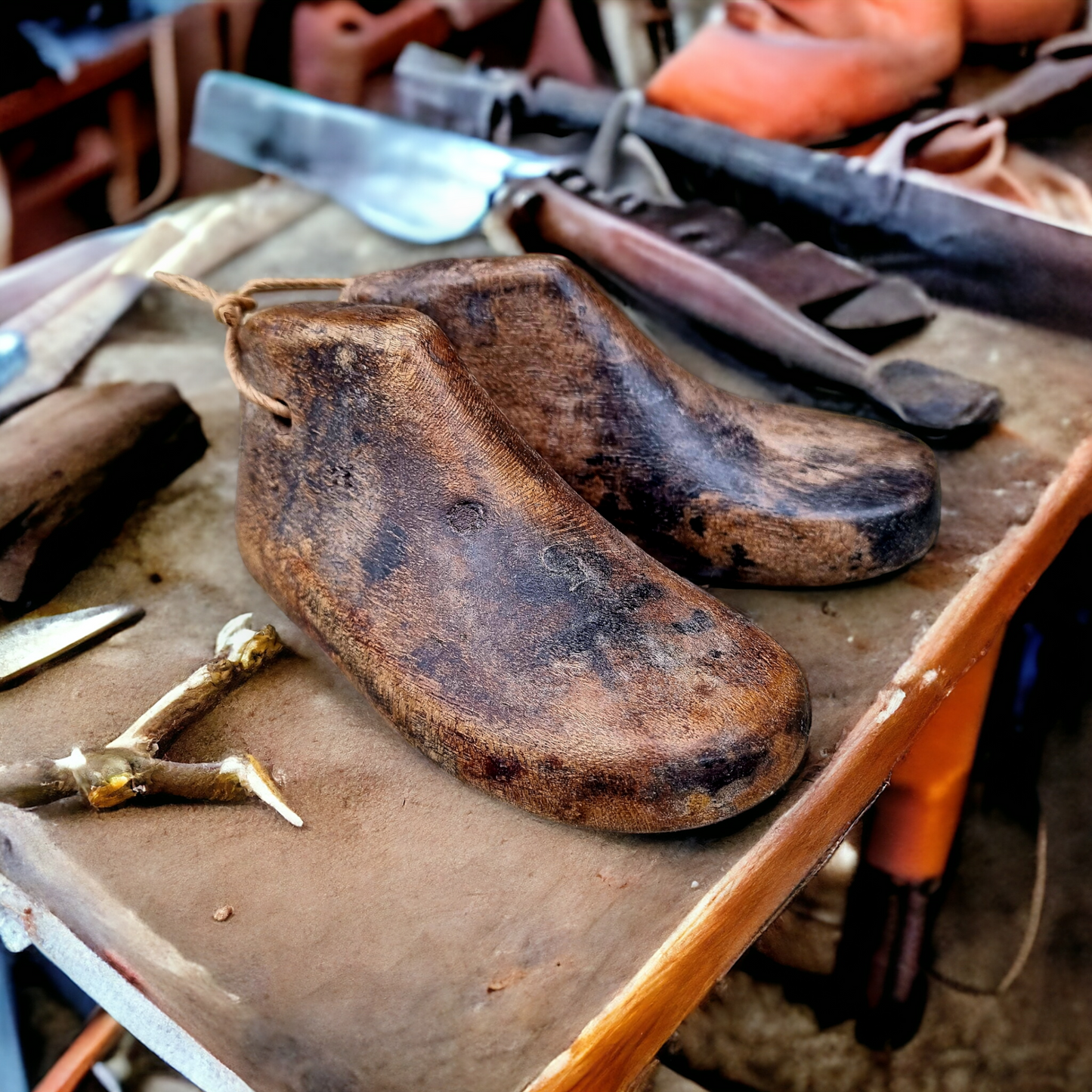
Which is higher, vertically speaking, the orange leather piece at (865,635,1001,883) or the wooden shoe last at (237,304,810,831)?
the wooden shoe last at (237,304,810,831)

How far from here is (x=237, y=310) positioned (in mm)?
684

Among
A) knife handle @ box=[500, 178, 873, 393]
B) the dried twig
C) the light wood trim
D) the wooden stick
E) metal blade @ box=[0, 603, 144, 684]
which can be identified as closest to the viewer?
the light wood trim

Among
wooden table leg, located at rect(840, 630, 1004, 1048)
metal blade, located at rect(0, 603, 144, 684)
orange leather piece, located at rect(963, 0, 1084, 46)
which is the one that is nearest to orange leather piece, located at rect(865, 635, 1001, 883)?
wooden table leg, located at rect(840, 630, 1004, 1048)

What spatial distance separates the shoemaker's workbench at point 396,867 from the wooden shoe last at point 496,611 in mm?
35

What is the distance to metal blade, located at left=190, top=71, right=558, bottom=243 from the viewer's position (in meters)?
1.18

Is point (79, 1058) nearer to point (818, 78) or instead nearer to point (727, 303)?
point (727, 303)

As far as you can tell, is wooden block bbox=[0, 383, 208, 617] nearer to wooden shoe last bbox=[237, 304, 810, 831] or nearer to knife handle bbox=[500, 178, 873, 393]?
wooden shoe last bbox=[237, 304, 810, 831]

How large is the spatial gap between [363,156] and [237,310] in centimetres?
67

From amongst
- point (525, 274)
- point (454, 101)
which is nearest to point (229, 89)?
point (454, 101)

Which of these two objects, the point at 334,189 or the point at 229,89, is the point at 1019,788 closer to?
the point at 334,189

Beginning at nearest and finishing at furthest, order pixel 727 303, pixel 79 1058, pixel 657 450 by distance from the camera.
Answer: pixel 657 450, pixel 79 1058, pixel 727 303

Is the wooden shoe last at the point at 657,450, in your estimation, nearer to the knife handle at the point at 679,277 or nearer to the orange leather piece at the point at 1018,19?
the knife handle at the point at 679,277

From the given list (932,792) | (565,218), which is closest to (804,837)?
(932,792)

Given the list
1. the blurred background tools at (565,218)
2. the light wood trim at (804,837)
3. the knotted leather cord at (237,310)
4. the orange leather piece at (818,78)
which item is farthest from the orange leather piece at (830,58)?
the knotted leather cord at (237,310)
